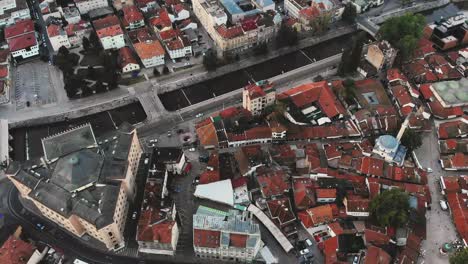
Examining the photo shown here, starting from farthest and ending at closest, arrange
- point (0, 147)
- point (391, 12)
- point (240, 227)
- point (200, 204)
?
point (391, 12) → point (0, 147) → point (200, 204) → point (240, 227)

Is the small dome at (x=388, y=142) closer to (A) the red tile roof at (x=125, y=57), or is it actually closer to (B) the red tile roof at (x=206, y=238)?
(B) the red tile roof at (x=206, y=238)

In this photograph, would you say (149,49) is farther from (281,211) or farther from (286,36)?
(281,211)

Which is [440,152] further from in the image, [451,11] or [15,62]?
[15,62]

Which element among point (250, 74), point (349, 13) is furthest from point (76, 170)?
point (349, 13)

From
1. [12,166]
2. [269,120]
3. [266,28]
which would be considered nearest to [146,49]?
[266,28]

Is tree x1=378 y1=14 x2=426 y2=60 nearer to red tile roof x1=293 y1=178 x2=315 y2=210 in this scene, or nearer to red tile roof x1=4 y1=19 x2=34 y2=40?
red tile roof x1=293 y1=178 x2=315 y2=210
